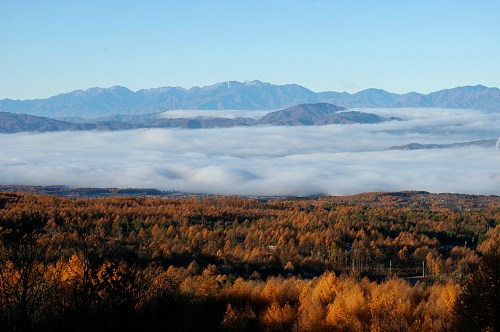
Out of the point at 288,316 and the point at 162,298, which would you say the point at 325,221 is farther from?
the point at 162,298

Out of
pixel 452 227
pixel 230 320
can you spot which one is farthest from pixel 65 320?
pixel 452 227

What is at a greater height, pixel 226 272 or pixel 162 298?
pixel 162 298

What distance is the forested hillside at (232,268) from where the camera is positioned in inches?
817

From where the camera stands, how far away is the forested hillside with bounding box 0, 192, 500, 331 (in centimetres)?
2075

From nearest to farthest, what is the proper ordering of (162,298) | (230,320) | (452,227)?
(162,298) < (230,320) < (452,227)

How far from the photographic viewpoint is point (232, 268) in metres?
63.6

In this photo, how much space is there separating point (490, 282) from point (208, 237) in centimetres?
6209

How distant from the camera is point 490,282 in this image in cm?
2786

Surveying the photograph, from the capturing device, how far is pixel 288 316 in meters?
35.4

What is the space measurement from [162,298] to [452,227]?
99.4 metres

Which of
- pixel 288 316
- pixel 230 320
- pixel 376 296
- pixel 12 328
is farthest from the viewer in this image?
pixel 376 296

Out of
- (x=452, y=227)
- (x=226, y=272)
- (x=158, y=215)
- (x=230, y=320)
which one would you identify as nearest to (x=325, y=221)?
(x=452, y=227)

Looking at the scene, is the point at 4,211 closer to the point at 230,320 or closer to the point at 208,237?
the point at 208,237

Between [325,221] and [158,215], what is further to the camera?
[325,221]
